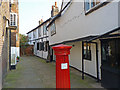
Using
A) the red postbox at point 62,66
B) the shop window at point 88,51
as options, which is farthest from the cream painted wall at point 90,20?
the red postbox at point 62,66

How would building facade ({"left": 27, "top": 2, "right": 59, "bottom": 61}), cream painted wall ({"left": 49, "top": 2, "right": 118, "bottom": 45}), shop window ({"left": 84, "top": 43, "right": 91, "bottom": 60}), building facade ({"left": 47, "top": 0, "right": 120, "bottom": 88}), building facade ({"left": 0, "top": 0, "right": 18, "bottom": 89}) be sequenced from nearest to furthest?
building facade ({"left": 47, "top": 0, "right": 120, "bottom": 88})
cream painted wall ({"left": 49, "top": 2, "right": 118, "bottom": 45})
building facade ({"left": 0, "top": 0, "right": 18, "bottom": 89})
shop window ({"left": 84, "top": 43, "right": 91, "bottom": 60})
building facade ({"left": 27, "top": 2, "right": 59, "bottom": 61})

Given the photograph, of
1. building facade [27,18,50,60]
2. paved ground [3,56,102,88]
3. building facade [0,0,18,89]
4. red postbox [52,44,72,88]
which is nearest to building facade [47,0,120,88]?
paved ground [3,56,102,88]

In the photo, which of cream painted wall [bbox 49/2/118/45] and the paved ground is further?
the paved ground

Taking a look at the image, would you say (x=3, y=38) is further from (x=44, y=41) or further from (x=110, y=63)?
(x=44, y=41)

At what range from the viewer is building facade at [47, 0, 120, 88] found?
15.7 feet

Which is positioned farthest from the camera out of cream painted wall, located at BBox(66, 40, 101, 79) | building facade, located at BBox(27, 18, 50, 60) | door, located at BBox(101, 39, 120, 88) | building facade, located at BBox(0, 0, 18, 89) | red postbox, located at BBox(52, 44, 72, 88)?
building facade, located at BBox(27, 18, 50, 60)

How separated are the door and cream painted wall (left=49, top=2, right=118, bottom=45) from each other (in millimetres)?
685

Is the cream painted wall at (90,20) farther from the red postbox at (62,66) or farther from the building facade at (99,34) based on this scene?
the red postbox at (62,66)

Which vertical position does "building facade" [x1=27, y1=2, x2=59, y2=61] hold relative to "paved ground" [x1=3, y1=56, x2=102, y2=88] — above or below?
above

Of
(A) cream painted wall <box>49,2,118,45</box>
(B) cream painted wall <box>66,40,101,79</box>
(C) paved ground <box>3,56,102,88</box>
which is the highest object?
(A) cream painted wall <box>49,2,118,45</box>

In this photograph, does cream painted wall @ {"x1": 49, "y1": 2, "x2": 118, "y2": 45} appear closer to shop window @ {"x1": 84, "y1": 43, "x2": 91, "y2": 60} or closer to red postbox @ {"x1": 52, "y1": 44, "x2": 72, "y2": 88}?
shop window @ {"x1": 84, "y1": 43, "x2": 91, "y2": 60}

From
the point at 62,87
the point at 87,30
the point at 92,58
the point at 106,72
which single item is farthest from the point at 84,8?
the point at 62,87

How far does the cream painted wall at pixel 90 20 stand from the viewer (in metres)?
5.03

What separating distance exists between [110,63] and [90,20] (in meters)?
2.68
